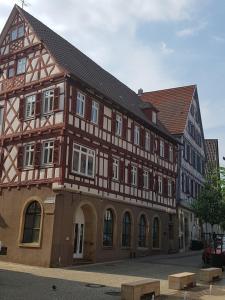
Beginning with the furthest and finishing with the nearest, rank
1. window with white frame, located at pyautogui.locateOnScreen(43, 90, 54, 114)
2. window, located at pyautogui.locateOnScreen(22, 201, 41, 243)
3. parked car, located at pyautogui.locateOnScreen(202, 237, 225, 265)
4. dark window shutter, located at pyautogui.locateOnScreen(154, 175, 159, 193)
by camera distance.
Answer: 1. dark window shutter, located at pyautogui.locateOnScreen(154, 175, 159, 193)
2. window with white frame, located at pyautogui.locateOnScreen(43, 90, 54, 114)
3. parked car, located at pyautogui.locateOnScreen(202, 237, 225, 265)
4. window, located at pyautogui.locateOnScreen(22, 201, 41, 243)

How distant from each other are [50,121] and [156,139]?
12.2 metres

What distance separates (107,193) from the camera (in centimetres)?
2714

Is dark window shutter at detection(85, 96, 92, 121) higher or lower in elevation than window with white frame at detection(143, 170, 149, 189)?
higher

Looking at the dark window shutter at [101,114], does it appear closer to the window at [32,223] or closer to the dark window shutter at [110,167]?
the dark window shutter at [110,167]

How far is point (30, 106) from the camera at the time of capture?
26.2 metres

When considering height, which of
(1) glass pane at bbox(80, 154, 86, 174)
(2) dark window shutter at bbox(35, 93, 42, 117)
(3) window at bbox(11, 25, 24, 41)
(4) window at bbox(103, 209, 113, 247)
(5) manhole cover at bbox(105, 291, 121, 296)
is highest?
(3) window at bbox(11, 25, 24, 41)

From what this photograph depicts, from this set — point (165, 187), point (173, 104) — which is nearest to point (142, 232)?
point (165, 187)

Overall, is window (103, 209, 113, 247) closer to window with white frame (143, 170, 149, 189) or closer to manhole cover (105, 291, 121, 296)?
window with white frame (143, 170, 149, 189)

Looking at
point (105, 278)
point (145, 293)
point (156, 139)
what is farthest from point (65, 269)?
point (156, 139)

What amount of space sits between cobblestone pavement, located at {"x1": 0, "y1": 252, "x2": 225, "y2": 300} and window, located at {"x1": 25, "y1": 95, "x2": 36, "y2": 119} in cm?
836

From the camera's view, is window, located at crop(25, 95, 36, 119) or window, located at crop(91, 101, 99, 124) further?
window, located at crop(91, 101, 99, 124)

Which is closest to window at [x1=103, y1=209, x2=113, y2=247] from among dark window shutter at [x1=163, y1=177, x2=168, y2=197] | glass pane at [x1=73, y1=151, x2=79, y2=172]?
glass pane at [x1=73, y1=151, x2=79, y2=172]

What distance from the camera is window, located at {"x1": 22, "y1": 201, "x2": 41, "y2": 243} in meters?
23.8

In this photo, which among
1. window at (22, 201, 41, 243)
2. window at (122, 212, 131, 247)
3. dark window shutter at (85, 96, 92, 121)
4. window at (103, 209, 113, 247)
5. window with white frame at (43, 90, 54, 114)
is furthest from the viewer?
window at (122, 212, 131, 247)
